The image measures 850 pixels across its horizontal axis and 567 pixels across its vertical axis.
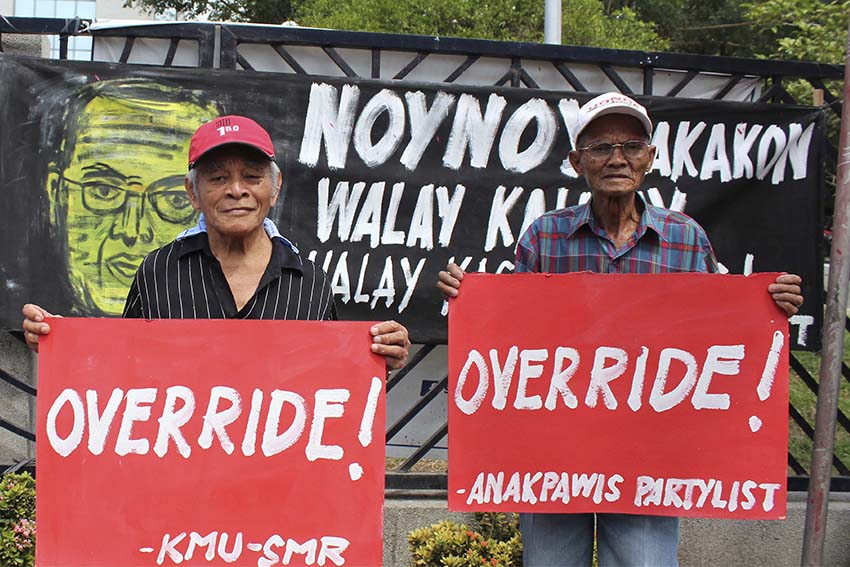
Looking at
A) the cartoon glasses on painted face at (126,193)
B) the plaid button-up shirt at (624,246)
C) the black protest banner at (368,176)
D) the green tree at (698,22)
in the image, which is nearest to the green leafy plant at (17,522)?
the black protest banner at (368,176)

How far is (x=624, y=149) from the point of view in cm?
271

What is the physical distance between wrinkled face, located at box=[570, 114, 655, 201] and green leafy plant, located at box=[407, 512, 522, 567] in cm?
180

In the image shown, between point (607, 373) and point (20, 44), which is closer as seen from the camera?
point (607, 373)

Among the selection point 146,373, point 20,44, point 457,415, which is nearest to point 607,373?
point 457,415

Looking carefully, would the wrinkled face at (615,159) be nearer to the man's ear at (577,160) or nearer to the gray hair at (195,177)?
the man's ear at (577,160)

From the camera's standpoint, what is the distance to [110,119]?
13.5 ft

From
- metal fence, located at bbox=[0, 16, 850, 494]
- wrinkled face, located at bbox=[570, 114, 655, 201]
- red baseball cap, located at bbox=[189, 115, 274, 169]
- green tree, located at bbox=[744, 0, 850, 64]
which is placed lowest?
red baseball cap, located at bbox=[189, 115, 274, 169]

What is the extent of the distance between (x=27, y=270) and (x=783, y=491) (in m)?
3.12

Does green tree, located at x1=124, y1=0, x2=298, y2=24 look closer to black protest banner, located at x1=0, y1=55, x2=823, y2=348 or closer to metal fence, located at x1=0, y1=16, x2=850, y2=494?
metal fence, located at x1=0, y1=16, x2=850, y2=494

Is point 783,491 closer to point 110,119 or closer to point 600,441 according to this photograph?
point 600,441

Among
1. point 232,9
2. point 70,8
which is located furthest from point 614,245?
point 70,8

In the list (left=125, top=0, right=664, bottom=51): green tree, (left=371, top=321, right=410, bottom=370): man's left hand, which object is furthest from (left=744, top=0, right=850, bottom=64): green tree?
(left=371, top=321, right=410, bottom=370): man's left hand

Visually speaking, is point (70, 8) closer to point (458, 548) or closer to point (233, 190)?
point (458, 548)

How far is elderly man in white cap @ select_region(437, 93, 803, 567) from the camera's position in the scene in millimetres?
2684
